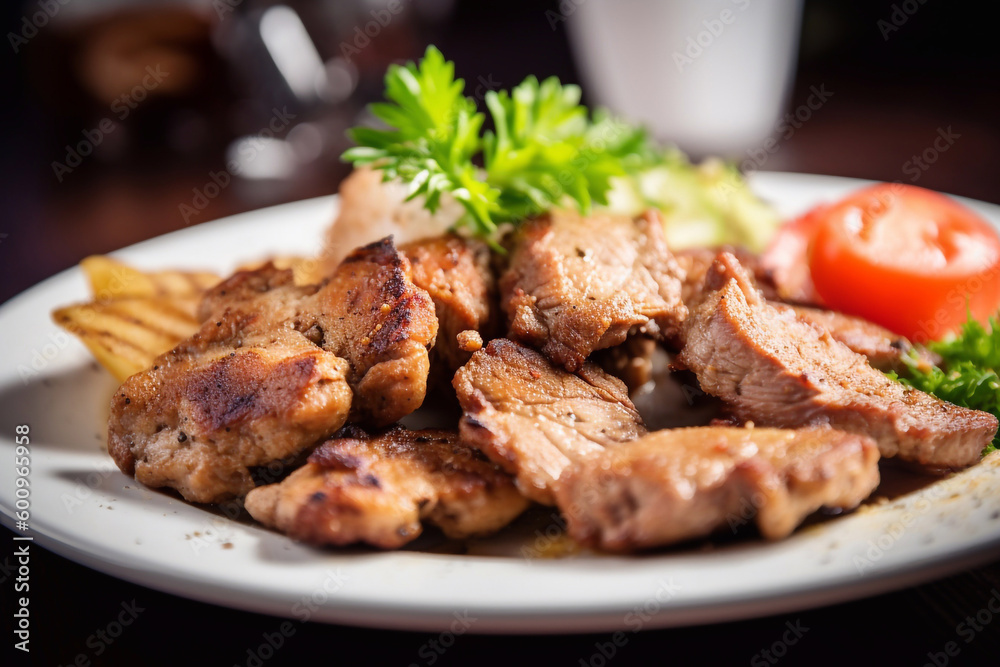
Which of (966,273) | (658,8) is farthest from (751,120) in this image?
(966,273)

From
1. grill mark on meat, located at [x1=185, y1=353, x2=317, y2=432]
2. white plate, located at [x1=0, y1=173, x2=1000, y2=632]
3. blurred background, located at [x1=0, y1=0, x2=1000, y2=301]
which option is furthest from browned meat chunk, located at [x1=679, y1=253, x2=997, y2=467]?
blurred background, located at [x1=0, y1=0, x2=1000, y2=301]

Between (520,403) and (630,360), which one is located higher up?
(520,403)

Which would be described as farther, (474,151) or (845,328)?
(474,151)

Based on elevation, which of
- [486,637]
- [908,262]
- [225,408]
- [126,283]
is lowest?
[908,262]

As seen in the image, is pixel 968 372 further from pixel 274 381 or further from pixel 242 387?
pixel 242 387

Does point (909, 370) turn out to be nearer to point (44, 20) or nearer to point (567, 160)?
point (567, 160)

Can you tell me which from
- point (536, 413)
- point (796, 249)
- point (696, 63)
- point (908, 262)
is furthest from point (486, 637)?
point (696, 63)

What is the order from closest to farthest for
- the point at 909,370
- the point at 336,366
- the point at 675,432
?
the point at 675,432, the point at 336,366, the point at 909,370
